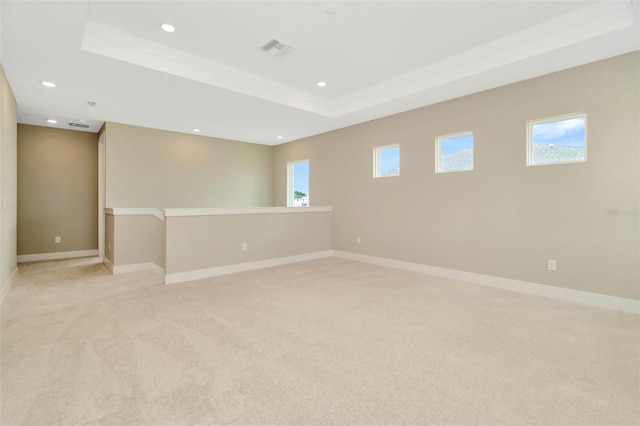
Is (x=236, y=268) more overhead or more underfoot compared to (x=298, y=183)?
more underfoot

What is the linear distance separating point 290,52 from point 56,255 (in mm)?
6280

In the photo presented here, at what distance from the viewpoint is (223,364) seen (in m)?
2.11

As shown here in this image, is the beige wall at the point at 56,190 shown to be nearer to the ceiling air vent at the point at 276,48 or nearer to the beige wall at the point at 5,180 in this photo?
the beige wall at the point at 5,180

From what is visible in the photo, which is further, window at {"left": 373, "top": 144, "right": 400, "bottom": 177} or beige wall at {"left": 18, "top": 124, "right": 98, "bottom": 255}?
beige wall at {"left": 18, "top": 124, "right": 98, "bottom": 255}

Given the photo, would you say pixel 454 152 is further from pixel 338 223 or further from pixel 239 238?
pixel 239 238

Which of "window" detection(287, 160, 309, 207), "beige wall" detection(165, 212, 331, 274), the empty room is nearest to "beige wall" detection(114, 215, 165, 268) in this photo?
the empty room

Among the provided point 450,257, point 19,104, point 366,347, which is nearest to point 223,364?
point 366,347

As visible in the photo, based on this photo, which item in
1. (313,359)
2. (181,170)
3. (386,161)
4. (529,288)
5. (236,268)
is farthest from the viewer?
(181,170)

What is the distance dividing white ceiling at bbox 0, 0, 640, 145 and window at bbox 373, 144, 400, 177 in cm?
77

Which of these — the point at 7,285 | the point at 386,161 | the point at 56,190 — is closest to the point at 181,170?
the point at 56,190

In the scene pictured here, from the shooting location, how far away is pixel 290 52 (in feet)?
11.8

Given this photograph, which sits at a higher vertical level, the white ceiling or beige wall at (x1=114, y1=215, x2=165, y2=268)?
the white ceiling

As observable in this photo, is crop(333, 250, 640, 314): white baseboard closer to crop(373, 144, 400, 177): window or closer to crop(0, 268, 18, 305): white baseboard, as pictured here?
crop(373, 144, 400, 177): window

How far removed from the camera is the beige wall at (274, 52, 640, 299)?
321 cm
